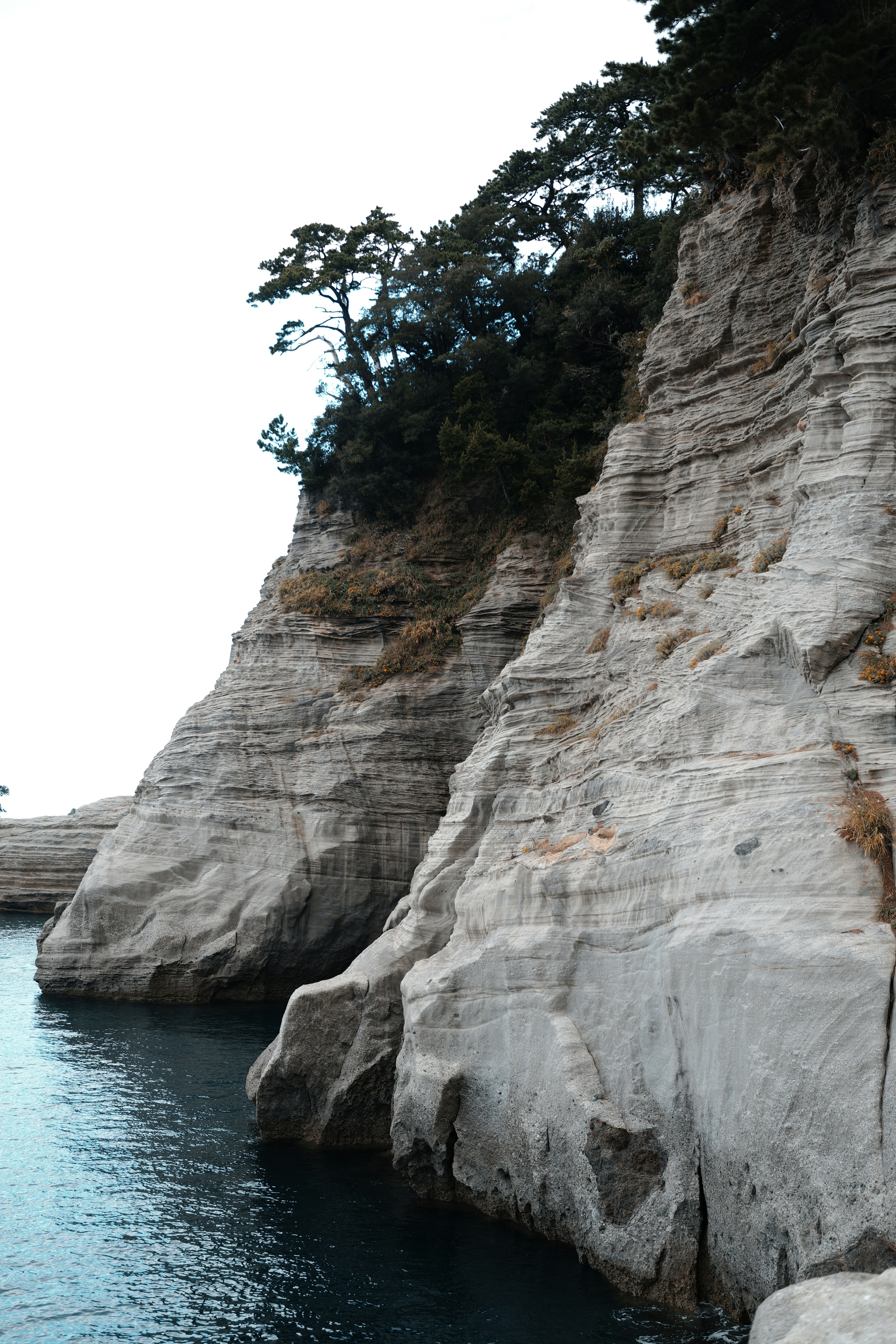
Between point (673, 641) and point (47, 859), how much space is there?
147 feet

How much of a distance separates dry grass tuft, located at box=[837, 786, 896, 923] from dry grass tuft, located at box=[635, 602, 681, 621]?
26.9 ft

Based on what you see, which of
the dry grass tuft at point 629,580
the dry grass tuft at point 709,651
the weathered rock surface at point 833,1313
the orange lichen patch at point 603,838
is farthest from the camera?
the dry grass tuft at point 629,580

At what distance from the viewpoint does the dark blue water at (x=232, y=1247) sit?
13.7 m

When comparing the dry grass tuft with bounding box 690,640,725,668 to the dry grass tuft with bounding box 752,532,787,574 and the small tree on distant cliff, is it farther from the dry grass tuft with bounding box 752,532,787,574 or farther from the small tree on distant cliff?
the small tree on distant cliff

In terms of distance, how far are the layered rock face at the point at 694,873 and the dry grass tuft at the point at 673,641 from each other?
0.08 m

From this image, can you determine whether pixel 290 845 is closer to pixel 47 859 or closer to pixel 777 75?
pixel 47 859

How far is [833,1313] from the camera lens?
357 inches

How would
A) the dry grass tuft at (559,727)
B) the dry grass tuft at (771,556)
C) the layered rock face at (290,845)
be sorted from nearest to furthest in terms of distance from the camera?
the dry grass tuft at (771,556)
the dry grass tuft at (559,727)
the layered rock face at (290,845)

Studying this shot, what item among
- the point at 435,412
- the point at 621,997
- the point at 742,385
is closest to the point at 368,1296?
the point at 621,997

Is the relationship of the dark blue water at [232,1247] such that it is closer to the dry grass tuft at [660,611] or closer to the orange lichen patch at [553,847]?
the orange lichen patch at [553,847]

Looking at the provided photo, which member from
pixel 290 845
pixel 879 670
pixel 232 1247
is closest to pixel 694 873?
pixel 879 670

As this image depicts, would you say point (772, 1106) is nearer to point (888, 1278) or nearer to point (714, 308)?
point (888, 1278)

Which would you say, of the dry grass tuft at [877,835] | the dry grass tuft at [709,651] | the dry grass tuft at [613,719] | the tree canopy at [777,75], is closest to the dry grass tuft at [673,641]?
the dry grass tuft at [709,651]

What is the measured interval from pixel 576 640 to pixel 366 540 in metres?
18.2
